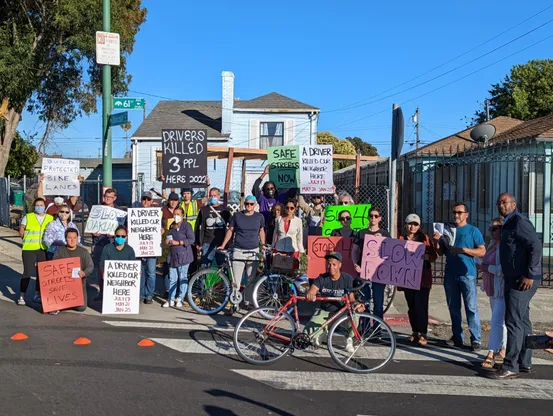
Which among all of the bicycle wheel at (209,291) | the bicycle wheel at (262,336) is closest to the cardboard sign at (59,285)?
the bicycle wheel at (209,291)

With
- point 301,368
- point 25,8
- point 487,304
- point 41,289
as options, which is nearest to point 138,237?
point 41,289

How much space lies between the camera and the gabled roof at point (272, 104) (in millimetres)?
31469

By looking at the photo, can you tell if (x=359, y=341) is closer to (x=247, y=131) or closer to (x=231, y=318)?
(x=231, y=318)

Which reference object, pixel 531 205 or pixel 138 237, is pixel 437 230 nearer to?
pixel 138 237

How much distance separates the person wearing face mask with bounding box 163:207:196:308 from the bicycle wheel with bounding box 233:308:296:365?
3050mm

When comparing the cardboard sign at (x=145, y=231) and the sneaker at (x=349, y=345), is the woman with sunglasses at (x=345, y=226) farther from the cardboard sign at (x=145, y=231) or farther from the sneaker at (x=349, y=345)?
the cardboard sign at (x=145, y=231)

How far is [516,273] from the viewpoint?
631 cm

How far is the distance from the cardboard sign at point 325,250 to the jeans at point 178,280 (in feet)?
7.24

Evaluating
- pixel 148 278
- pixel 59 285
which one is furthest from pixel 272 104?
pixel 59 285

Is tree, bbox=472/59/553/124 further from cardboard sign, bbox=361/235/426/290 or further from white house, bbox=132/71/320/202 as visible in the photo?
cardboard sign, bbox=361/235/426/290

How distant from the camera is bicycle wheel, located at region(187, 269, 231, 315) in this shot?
9281 millimetres

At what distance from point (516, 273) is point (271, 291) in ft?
12.0

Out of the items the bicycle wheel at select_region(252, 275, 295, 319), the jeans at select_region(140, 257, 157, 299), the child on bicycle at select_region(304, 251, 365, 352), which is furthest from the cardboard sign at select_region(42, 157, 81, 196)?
the child on bicycle at select_region(304, 251, 365, 352)

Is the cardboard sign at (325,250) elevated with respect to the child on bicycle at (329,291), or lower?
elevated
